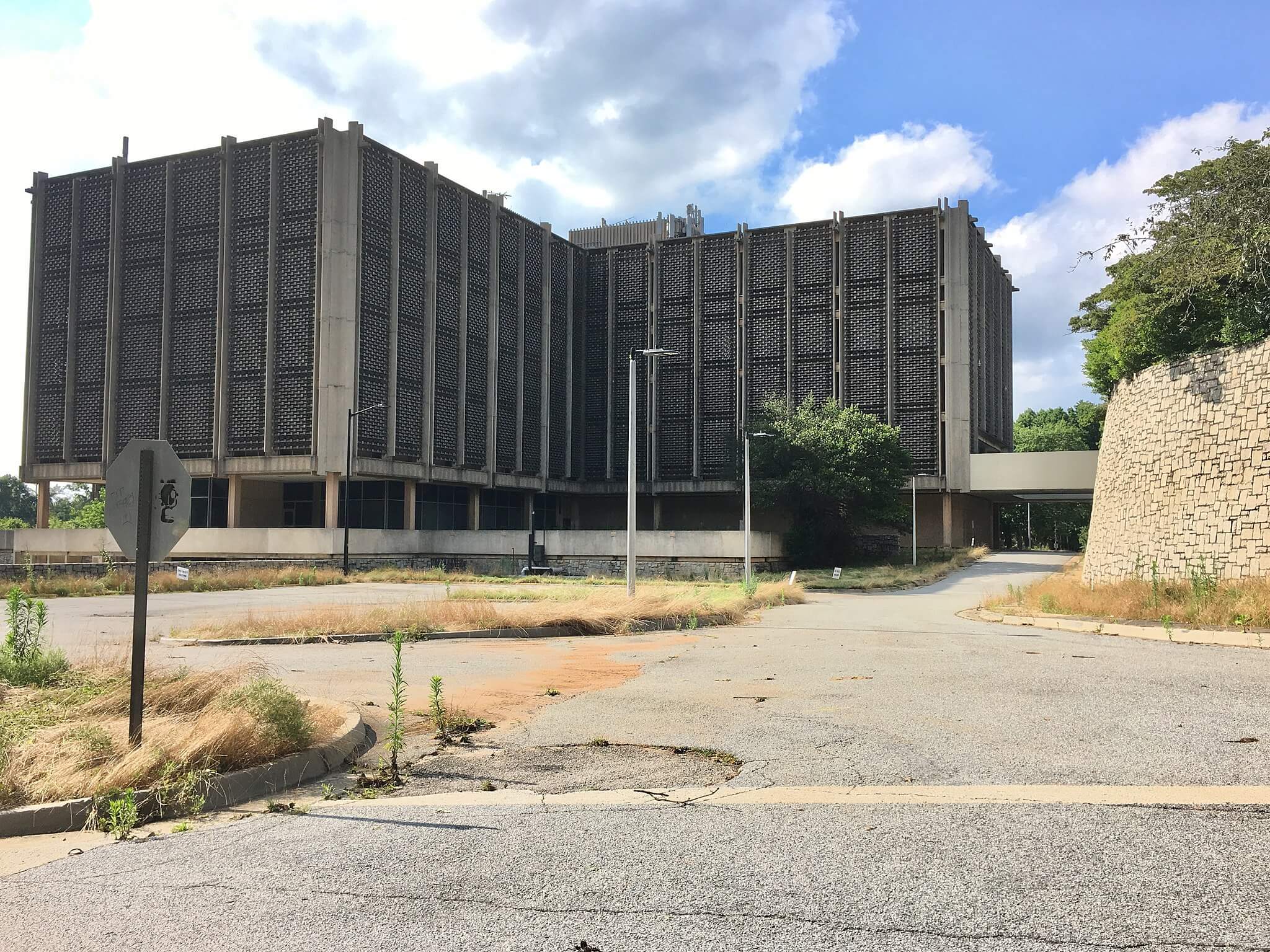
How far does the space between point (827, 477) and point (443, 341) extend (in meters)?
24.4

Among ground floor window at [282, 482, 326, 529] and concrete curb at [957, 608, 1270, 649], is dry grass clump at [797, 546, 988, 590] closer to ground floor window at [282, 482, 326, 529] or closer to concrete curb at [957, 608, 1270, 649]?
concrete curb at [957, 608, 1270, 649]

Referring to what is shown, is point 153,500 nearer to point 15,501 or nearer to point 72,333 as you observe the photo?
point 72,333

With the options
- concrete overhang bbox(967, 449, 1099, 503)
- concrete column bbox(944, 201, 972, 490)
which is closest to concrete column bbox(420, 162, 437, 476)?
concrete column bbox(944, 201, 972, 490)

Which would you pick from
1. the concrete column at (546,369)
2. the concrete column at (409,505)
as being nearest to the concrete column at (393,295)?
the concrete column at (409,505)

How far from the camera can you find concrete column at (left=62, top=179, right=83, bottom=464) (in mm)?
59062

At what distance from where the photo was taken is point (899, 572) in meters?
46.5

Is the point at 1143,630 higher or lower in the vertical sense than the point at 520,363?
lower

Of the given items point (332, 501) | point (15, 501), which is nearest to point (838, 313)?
point (332, 501)

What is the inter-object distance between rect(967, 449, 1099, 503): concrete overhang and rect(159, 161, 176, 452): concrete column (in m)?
49.0

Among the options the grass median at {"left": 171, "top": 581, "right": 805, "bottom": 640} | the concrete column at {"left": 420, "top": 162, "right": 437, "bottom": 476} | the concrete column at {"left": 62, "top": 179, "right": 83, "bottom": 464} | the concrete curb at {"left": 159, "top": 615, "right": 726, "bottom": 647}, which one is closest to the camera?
the concrete curb at {"left": 159, "top": 615, "right": 726, "bottom": 647}

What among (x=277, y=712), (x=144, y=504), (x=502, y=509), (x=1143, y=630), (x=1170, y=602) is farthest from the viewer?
(x=502, y=509)

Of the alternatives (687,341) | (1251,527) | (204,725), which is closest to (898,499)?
(687,341)

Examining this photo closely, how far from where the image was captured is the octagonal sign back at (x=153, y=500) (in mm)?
7609

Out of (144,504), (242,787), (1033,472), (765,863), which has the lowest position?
(242,787)
